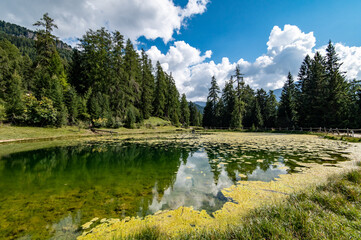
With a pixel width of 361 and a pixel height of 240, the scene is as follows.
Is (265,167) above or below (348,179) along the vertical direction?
below

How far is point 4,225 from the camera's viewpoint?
3773mm

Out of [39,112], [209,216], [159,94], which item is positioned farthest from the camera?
[159,94]

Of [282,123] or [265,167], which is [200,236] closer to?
[265,167]

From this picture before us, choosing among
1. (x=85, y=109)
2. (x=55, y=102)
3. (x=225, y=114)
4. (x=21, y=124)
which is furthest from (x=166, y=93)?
(x=21, y=124)

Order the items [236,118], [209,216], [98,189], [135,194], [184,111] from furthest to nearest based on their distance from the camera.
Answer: [184,111] → [236,118] → [98,189] → [135,194] → [209,216]

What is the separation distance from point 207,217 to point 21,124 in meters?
33.4

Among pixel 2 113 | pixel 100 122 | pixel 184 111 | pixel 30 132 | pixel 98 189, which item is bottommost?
pixel 98 189

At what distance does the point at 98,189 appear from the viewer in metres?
5.99

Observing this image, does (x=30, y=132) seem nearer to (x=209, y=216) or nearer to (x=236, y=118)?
(x=209, y=216)

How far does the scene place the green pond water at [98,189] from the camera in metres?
4.02

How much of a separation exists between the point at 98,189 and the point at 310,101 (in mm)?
47821

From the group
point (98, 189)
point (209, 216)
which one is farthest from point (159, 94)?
point (209, 216)

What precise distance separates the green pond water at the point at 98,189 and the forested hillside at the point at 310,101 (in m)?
34.5

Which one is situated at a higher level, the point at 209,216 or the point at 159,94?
the point at 159,94
